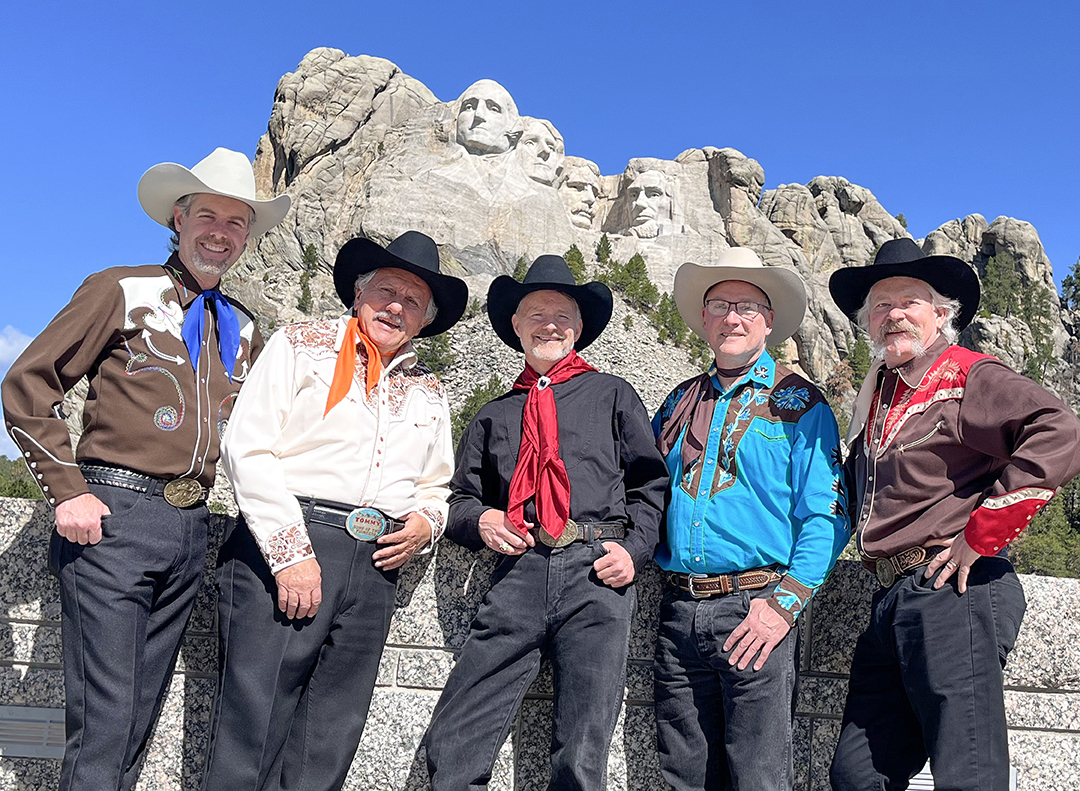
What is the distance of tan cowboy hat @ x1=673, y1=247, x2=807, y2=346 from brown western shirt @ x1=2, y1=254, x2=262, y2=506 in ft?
6.22

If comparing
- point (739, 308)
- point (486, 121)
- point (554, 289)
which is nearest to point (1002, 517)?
point (739, 308)

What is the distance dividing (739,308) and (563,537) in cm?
120

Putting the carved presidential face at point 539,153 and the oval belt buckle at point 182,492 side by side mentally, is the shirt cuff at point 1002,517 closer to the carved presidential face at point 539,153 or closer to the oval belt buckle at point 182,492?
the oval belt buckle at point 182,492

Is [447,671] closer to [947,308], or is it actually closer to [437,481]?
[437,481]

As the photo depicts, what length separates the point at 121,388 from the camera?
298 centimetres

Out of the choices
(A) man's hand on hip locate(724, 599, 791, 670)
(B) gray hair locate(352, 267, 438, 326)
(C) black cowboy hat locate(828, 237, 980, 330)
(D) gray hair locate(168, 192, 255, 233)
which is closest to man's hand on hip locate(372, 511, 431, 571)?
(B) gray hair locate(352, 267, 438, 326)

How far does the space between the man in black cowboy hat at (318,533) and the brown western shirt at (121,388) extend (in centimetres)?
24

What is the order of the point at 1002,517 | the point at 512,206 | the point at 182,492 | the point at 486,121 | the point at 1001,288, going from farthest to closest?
the point at 1001,288 → the point at 486,121 → the point at 512,206 → the point at 182,492 → the point at 1002,517

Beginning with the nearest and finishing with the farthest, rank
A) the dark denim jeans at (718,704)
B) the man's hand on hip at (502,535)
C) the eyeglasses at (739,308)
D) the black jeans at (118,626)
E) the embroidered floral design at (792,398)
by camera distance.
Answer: the black jeans at (118,626)
the dark denim jeans at (718,704)
the man's hand on hip at (502,535)
the embroidered floral design at (792,398)
the eyeglasses at (739,308)

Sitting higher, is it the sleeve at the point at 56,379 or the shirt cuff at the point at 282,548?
the sleeve at the point at 56,379

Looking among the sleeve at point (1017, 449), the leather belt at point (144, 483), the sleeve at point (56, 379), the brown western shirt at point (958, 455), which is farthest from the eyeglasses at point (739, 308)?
the sleeve at point (56, 379)

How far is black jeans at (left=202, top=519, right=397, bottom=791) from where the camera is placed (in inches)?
110

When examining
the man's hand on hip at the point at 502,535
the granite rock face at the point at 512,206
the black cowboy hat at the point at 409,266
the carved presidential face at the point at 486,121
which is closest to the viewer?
the man's hand on hip at the point at 502,535

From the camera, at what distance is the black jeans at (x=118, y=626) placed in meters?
2.74
